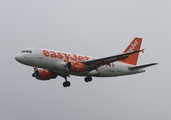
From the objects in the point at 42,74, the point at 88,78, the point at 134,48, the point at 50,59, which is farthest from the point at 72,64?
the point at 134,48

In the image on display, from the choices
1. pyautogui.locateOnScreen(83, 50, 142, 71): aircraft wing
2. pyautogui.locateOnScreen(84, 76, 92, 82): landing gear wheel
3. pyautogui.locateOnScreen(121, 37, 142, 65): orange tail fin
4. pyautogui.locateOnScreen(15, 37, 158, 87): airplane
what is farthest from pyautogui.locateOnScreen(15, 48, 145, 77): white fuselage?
pyautogui.locateOnScreen(121, 37, 142, 65): orange tail fin

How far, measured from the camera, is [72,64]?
218 ft

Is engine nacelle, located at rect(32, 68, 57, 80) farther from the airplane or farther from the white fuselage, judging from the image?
the white fuselage

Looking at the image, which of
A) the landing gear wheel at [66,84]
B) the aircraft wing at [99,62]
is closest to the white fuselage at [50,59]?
the aircraft wing at [99,62]

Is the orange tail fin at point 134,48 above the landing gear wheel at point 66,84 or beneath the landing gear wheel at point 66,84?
above

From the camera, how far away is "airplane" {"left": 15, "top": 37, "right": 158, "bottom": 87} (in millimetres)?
65812

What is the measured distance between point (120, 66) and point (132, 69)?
2.01m

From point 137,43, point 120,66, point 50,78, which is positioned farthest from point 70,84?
point 137,43

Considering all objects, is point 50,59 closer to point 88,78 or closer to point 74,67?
point 74,67

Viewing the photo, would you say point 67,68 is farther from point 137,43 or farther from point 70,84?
point 137,43

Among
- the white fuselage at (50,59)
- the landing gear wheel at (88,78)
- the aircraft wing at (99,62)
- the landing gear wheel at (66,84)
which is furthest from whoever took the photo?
the landing gear wheel at (66,84)

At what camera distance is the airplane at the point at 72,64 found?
65.8 m

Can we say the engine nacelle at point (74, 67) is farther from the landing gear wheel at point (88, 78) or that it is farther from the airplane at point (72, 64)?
the landing gear wheel at point (88, 78)

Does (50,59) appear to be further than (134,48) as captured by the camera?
No
